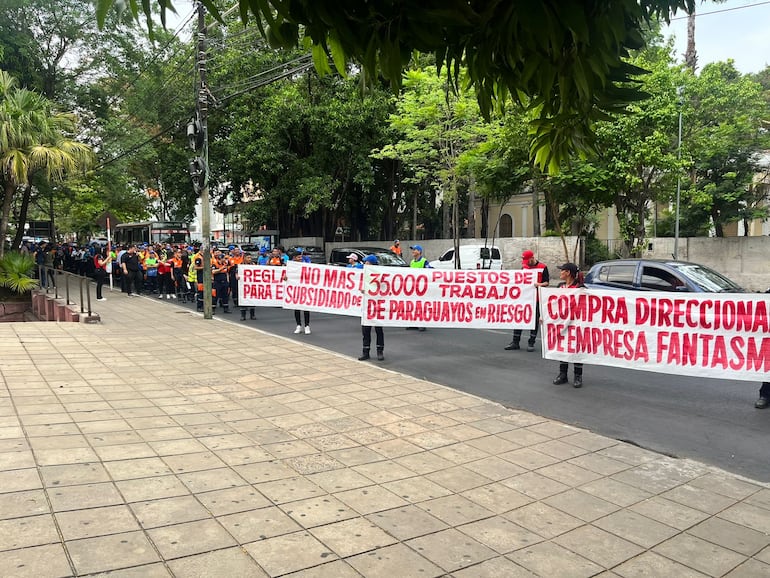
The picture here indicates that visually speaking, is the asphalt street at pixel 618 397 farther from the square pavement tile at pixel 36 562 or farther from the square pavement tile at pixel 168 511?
the square pavement tile at pixel 36 562

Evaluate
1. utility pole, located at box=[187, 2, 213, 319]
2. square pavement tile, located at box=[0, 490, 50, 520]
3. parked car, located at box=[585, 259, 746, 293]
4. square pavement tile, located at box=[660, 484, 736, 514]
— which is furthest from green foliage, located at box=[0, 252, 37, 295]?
square pavement tile, located at box=[660, 484, 736, 514]

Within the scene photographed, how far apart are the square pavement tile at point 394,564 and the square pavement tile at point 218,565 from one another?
55 cm

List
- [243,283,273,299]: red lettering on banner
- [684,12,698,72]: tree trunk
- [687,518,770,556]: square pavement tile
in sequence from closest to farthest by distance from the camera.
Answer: [687,518,770,556]: square pavement tile, [243,283,273,299]: red lettering on banner, [684,12,698,72]: tree trunk

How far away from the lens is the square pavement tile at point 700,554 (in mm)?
3479

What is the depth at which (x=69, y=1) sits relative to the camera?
22062mm

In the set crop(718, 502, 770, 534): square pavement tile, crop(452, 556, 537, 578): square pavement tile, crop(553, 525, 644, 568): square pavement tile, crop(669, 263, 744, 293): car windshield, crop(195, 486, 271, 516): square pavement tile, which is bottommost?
crop(718, 502, 770, 534): square pavement tile

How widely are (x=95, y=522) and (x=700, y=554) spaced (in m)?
3.69

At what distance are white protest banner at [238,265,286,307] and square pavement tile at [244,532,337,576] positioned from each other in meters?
10.1

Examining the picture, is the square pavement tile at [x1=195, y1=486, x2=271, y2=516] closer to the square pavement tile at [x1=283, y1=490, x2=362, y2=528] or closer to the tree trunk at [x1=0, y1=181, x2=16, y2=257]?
the square pavement tile at [x1=283, y1=490, x2=362, y2=528]

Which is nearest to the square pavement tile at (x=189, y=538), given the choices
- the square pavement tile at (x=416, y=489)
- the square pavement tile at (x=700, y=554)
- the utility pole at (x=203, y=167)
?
the square pavement tile at (x=416, y=489)

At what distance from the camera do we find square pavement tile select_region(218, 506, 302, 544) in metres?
3.74

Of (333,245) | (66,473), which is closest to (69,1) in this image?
(333,245)

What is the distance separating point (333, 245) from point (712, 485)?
30.0 meters

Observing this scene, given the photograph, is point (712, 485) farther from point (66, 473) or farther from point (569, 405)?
point (66, 473)
